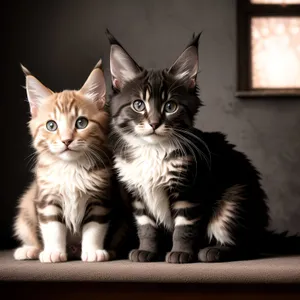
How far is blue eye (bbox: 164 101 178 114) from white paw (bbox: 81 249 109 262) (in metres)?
0.50

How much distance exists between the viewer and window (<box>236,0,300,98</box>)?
2.52 meters

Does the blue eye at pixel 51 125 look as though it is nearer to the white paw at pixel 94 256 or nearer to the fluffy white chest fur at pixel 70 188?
the fluffy white chest fur at pixel 70 188

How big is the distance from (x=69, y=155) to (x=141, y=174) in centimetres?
24

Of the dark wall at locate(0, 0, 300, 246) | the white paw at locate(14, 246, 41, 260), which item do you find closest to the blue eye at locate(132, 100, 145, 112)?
the white paw at locate(14, 246, 41, 260)

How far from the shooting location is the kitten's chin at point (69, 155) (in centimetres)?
164

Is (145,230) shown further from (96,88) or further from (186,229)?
(96,88)

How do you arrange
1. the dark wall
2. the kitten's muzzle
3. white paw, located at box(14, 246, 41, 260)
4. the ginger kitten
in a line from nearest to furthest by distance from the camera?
the kitten's muzzle, the ginger kitten, white paw, located at box(14, 246, 41, 260), the dark wall

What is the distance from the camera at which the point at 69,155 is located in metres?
1.65

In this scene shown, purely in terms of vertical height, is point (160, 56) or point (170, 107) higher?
point (160, 56)

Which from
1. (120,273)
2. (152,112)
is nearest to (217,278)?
(120,273)

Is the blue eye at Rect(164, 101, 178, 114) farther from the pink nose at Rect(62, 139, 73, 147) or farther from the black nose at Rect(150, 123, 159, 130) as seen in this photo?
the pink nose at Rect(62, 139, 73, 147)

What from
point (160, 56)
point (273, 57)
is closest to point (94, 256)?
point (160, 56)

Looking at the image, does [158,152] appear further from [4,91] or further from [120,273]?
[4,91]

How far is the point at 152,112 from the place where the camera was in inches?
62.0
